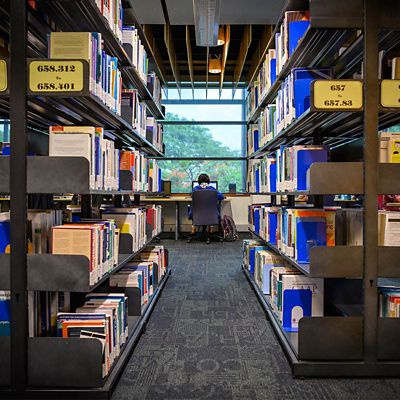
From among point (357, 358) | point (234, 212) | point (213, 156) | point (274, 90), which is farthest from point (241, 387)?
point (213, 156)

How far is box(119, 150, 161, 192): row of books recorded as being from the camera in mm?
2561

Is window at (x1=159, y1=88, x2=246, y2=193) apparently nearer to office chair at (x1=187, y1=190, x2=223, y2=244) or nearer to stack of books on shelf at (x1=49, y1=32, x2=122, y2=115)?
office chair at (x1=187, y1=190, x2=223, y2=244)

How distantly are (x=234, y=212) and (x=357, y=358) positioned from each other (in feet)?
18.4

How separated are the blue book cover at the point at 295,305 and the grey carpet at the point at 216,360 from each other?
0.17m

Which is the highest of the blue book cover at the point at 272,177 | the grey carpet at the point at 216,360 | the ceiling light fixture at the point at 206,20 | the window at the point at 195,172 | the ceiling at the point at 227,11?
the ceiling at the point at 227,11

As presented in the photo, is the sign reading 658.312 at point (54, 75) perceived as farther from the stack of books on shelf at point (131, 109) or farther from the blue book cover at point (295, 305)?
the blue book cover at point (295, 305)

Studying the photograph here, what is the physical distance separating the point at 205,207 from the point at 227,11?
2.81 metres

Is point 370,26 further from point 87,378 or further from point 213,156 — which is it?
point 213,156

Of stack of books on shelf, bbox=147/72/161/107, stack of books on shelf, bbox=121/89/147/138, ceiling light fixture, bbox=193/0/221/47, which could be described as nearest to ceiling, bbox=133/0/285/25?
ceiling light fixture, bbox=193/0/221/47

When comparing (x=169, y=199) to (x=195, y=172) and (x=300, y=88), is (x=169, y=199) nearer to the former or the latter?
(x=195, y=172)

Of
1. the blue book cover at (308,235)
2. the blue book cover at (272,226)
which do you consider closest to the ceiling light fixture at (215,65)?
the blue book cover at (272,226)

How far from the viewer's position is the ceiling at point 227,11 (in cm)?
425

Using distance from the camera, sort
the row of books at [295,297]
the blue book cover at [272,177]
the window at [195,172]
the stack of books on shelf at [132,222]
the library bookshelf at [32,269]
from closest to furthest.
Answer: the library bookshelf at [32,269], the row of books at [295,297], the stack of books on shelf at [132,222], the blue book cover at [272,177], the window at [195,172]

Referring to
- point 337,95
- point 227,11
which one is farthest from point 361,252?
point 227,11
